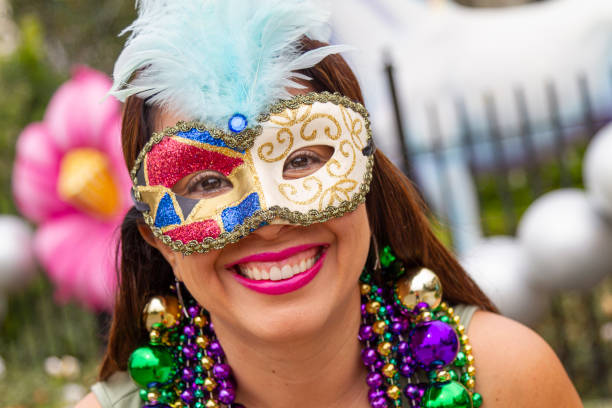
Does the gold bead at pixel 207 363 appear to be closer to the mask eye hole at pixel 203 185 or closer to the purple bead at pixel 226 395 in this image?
the purple bead at pixel 226 395

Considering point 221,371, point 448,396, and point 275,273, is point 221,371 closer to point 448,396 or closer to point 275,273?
point 275,273

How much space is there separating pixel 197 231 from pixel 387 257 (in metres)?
0.67

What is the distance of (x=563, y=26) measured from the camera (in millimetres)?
4918

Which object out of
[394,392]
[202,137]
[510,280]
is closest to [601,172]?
[510,280]

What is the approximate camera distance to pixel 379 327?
1.95m

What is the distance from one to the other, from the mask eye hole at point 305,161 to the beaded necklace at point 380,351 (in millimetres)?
480

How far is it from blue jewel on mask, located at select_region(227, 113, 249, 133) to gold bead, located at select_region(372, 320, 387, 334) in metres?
0.73

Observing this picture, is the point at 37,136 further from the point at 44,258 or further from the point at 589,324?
the point at 589,324

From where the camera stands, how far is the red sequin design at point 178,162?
161 cm

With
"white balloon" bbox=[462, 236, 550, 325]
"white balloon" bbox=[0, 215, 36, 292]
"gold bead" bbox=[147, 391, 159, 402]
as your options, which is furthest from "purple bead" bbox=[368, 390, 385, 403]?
"white balloon" bbox=[0, 215, 36, 292]

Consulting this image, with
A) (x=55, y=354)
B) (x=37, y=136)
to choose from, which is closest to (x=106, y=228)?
(x=37, y=136)

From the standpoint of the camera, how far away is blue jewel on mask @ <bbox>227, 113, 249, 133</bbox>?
1.59 meters

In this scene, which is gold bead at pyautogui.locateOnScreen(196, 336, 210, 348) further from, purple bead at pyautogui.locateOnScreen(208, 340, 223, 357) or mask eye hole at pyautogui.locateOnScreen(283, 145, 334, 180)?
mask eye hole at pyautogui.locateOnScreen(283, 145, 334, 180)

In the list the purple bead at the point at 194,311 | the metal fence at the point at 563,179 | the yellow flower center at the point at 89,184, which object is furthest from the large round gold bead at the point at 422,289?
the yellow flower center at the point at 89,184
